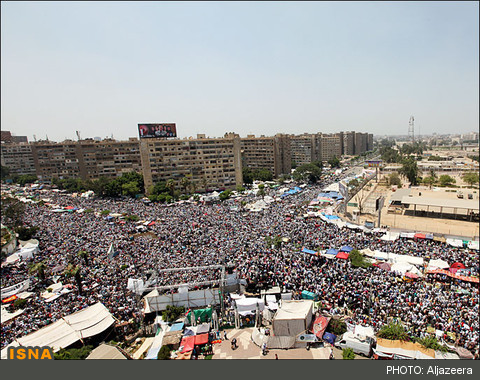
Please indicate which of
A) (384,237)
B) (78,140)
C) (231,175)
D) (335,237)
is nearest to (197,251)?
(335,237)

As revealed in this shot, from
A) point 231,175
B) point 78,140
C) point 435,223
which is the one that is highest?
point 78,140

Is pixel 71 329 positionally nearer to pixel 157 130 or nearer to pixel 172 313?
pixel 172 313

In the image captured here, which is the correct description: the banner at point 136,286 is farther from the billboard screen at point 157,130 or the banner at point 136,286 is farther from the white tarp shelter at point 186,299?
the billboard screen at point 157,130

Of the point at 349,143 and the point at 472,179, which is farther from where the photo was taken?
the point at 349,143

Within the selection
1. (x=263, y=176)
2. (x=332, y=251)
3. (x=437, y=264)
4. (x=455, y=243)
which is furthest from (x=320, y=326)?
(x=263, y=176)

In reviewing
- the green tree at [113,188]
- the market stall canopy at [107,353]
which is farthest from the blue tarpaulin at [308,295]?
the green tree at [113,188]

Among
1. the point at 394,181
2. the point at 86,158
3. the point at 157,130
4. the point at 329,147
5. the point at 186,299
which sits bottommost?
the point at 186,299
